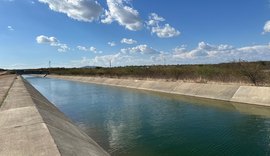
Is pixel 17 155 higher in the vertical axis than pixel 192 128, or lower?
higher

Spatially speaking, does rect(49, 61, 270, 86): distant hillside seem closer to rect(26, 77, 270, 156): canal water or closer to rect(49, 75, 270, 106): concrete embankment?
rect(49, 75, 270, 106): concrete embankment

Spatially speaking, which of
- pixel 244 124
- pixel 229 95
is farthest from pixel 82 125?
pixel 229 95

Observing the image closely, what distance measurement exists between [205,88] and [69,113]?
15.4 meters

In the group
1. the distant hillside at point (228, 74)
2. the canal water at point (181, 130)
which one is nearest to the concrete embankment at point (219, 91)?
the canal water at point (181, 130)

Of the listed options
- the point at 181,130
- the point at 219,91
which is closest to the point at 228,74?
the point at 219,91

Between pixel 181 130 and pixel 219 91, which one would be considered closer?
pixel 181 130

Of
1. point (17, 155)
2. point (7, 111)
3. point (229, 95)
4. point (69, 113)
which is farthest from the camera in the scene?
point (229, 95)

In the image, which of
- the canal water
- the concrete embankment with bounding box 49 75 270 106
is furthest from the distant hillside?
the canal water

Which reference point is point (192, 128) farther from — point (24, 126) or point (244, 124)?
point (24, 126)

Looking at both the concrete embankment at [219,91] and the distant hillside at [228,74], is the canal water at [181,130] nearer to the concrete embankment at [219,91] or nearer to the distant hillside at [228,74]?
the concrete embankment at [219,91]

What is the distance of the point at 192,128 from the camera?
17656mm

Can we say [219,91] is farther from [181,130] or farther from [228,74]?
[181,130]

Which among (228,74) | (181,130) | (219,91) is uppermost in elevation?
(228,74)

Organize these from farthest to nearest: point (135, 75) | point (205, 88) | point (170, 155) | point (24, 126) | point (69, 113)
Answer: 1. point (135, 75)
2. point (205, 88)
3. point (69, 113)
4. point (170, 155)
5. point (24, 126)
